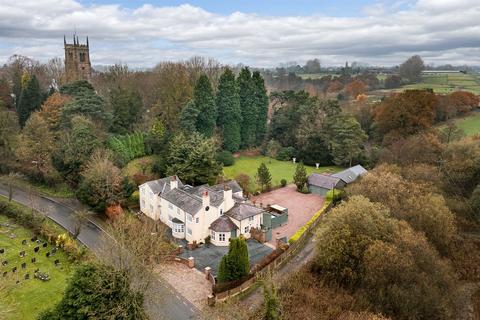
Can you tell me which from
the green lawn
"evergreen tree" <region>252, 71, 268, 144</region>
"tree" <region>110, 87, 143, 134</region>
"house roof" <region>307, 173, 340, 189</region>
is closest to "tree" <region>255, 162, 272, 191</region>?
"house roof" <region>307, 173, 340, 189</region>

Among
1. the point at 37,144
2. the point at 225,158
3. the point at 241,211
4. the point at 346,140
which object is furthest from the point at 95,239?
the point at 346,140

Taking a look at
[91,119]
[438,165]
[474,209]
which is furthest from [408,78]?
[91,119]

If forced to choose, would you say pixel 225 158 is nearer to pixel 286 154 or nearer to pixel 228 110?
pixel 228 110

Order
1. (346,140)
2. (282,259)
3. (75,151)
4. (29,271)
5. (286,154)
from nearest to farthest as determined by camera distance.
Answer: (29,271), (282,259), (75,151), (346,140), (286,154)

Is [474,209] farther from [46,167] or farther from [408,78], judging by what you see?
[408,78]

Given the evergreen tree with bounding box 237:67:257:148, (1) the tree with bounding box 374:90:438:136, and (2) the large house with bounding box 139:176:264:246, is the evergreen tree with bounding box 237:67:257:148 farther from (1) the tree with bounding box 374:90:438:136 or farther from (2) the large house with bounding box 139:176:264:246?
(2) the large house with bounding box 139:176:264:246

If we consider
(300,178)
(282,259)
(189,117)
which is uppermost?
(189,117)

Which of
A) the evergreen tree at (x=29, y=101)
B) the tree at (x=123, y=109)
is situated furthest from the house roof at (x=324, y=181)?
the evergreen tree at (x=29, y=101)

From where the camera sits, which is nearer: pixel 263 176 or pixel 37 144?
pixel 37 144
